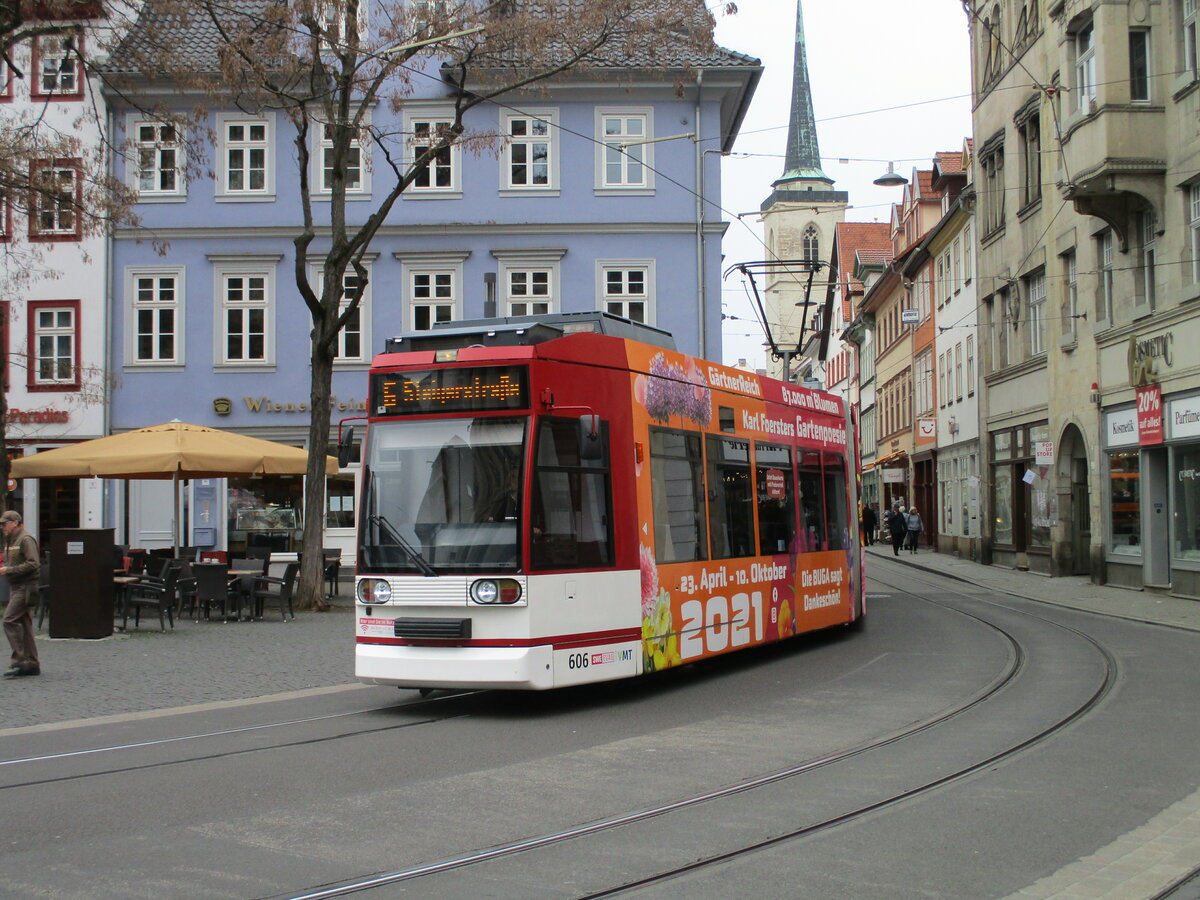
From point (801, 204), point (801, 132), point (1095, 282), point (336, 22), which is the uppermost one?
point (801, 132)

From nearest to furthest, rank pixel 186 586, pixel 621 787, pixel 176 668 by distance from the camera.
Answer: pixel 621 787
pixel 176 668
pixel 186 586

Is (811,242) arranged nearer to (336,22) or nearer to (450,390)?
(336,22)

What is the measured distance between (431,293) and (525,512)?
77.4ft

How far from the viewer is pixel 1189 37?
2498 cm

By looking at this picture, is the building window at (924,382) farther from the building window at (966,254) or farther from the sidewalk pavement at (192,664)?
the sidewalk pavement at (192,664)

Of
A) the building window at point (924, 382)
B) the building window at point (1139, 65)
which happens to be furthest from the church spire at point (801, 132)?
the building window at point (1139, 65)

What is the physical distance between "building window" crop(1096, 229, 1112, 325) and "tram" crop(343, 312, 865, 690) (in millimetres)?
19155

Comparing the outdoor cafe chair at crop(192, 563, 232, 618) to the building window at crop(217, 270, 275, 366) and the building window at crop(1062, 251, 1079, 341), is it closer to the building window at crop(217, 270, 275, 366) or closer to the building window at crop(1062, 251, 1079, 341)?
the building window at crop(217, 270, 275, 366)

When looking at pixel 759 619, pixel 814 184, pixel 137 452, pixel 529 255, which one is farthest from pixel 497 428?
pixel 814 184

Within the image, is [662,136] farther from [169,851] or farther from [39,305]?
[169,851]

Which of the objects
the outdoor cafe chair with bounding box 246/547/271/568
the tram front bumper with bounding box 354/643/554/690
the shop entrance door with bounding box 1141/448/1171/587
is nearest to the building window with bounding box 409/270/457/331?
the outdoor cafe chair with bounding box 246/547/271/568

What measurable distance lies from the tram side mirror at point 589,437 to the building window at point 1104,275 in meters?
21.2

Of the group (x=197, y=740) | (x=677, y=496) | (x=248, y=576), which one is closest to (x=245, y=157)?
(x=248, y=576)

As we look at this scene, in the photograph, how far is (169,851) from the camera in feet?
21.3
